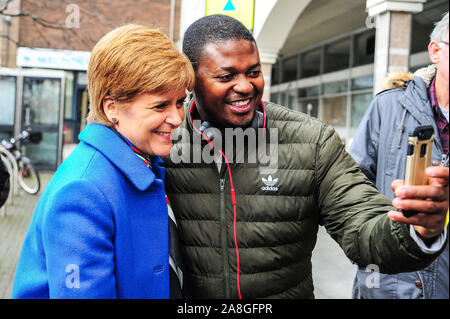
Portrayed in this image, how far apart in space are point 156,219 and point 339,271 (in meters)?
4.07

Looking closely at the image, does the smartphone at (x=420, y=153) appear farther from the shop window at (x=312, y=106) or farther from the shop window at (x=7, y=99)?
the shop window at (x=312, y=106)

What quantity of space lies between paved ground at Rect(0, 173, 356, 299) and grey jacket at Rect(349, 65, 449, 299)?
0.83 meters

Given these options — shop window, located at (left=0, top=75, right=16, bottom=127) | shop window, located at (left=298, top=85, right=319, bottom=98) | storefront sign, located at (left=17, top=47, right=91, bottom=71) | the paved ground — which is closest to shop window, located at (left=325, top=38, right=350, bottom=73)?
shop window, located at (left=298, top=85, right=319, bottom=98)

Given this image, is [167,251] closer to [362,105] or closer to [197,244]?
[197,244]

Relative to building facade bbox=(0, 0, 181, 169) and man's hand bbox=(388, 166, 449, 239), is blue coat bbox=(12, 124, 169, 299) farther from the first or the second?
building facade bbox=(0, 0, 181, 169)

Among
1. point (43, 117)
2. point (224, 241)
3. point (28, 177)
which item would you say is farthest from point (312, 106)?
point (224, 241)

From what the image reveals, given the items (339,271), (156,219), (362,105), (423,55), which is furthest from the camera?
(362,105)

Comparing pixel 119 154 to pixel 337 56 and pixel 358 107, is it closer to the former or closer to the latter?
pixel 358 107

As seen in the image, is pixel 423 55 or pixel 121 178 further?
pixel 423 55

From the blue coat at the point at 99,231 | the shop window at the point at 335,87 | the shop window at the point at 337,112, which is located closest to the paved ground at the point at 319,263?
the blue coat at the point at 99,231

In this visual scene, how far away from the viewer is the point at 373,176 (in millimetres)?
2289

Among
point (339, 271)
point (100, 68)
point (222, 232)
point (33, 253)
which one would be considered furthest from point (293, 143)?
point (339, 271)

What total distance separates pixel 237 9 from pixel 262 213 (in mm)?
1284

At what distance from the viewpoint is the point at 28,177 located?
10016 mm
